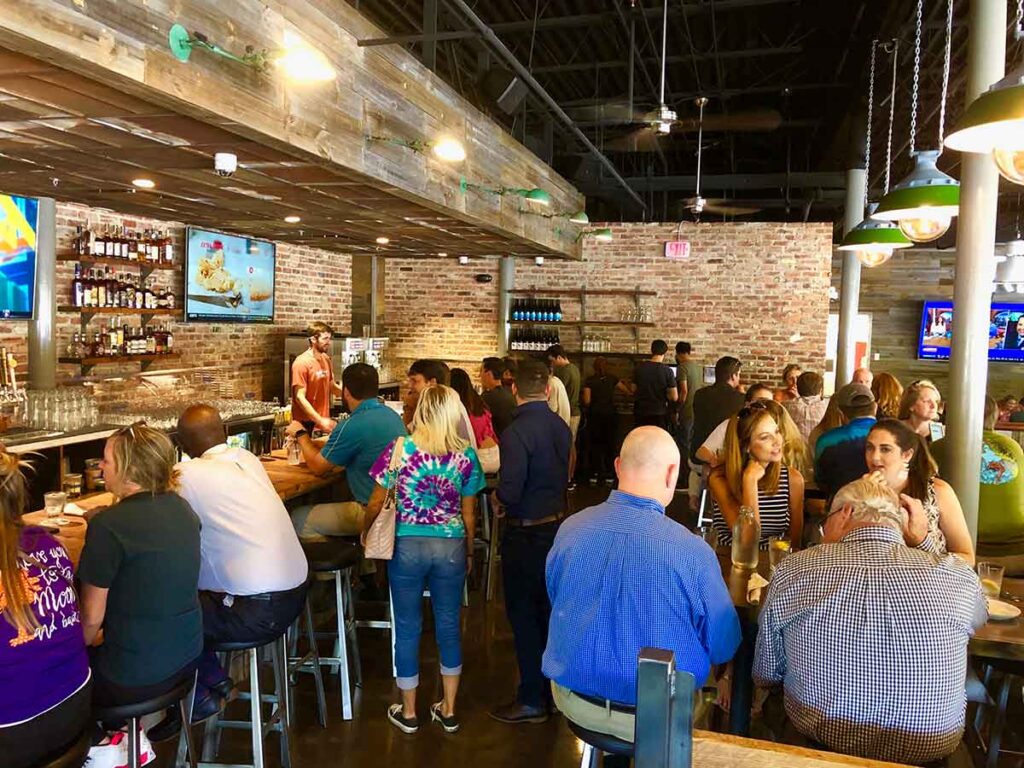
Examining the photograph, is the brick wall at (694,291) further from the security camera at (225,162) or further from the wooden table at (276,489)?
the security camera at (225,162)

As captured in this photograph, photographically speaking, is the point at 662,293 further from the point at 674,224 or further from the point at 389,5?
the point at 389,5

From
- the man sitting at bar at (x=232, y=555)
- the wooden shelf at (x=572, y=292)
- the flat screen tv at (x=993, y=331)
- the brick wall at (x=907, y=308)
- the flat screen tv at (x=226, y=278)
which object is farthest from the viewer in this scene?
the brick wall at (x=907, y=308)

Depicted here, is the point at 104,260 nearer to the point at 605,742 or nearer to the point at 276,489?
the point at 276,489

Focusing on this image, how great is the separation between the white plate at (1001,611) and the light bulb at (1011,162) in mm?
1467

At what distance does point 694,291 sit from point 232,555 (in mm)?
8294

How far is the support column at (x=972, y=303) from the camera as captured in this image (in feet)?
13.1

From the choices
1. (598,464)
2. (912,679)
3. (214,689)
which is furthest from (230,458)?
(598,464)

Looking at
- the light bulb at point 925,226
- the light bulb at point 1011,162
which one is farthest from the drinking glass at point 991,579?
the light bulb at point 925,226

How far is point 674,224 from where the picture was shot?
10367 millimetres

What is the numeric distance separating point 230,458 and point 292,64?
5.24 ft

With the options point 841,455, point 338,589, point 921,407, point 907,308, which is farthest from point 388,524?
point 907,308

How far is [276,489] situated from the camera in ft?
13.3

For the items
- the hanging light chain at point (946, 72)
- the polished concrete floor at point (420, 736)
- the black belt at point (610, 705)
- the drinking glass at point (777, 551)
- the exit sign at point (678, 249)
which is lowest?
the polished concrete floor at point (420, 736)

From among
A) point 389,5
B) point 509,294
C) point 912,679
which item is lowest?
point 912,679
